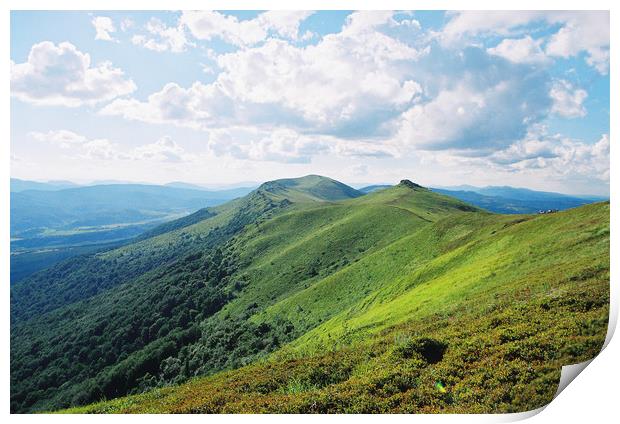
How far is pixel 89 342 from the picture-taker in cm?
14350

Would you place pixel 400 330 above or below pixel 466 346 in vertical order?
below

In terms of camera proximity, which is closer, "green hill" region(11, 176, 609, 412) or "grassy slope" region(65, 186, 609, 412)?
"grassy slope" region(65, 186, 609, 412)

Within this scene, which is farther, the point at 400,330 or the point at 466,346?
the point at 400,330

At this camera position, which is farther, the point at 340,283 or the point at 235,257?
the point at 235,257

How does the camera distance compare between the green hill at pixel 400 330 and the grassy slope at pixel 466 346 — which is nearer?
the grassy slope at pixel 466 346

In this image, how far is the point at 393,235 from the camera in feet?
358

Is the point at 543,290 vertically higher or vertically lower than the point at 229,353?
higher

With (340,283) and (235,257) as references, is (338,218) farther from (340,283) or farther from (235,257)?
(340,283)

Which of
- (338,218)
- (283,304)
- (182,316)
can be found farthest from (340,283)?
(338,218)
